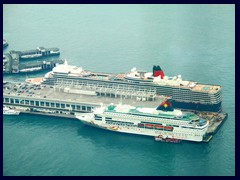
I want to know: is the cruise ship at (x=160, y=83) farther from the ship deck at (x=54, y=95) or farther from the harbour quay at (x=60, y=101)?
the ship deck at (x=54, y=95)

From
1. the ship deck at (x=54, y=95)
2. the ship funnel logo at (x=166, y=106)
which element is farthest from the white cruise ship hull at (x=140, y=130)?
the ship deck at (x=54, y=95)

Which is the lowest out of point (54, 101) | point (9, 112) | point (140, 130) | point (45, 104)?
point (140, 130)

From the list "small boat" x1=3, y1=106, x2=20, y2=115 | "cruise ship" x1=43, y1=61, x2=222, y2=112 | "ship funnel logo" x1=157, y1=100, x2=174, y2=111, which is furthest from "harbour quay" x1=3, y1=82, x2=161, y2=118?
"ship funnel logo" x1=157, y1=100, x2=174, y2=111

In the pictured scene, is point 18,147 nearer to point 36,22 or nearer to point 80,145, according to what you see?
point 80,145

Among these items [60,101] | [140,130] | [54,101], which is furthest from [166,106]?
[54,101]

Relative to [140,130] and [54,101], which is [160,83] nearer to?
[140,130]
